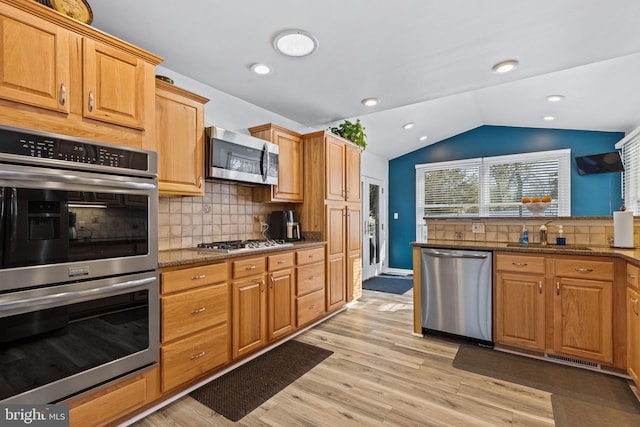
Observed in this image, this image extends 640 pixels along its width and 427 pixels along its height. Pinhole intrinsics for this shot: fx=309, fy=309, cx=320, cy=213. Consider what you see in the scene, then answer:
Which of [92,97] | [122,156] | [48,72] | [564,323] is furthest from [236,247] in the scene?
[564,323]

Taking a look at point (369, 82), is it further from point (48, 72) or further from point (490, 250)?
point (48, 72)

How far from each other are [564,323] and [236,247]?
2.72m

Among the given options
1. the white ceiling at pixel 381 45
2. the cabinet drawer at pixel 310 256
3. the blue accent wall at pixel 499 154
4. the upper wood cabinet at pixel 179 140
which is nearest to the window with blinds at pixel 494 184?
the blue accent wall at pixel 499 154

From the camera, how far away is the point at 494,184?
223 inches

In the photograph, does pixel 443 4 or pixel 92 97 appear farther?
pixel 443 4

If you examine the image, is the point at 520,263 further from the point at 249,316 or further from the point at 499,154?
the point at 499,154

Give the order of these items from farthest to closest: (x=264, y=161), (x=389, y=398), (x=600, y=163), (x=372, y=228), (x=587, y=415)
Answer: (x=372, y=228), (x=600, y=163), (x=264, y=161), (x=389, y=398), (x=587, y=415)

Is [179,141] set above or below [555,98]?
below

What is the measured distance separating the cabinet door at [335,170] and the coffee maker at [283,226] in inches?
19.1

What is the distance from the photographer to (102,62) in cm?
170

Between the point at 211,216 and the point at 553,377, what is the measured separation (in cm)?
305

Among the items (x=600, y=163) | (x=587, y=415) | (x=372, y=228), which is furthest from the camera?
(x=372, y=228)

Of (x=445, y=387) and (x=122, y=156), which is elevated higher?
(x=122, y=156)

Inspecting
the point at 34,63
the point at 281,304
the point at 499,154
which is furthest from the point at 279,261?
the point at 499,154
